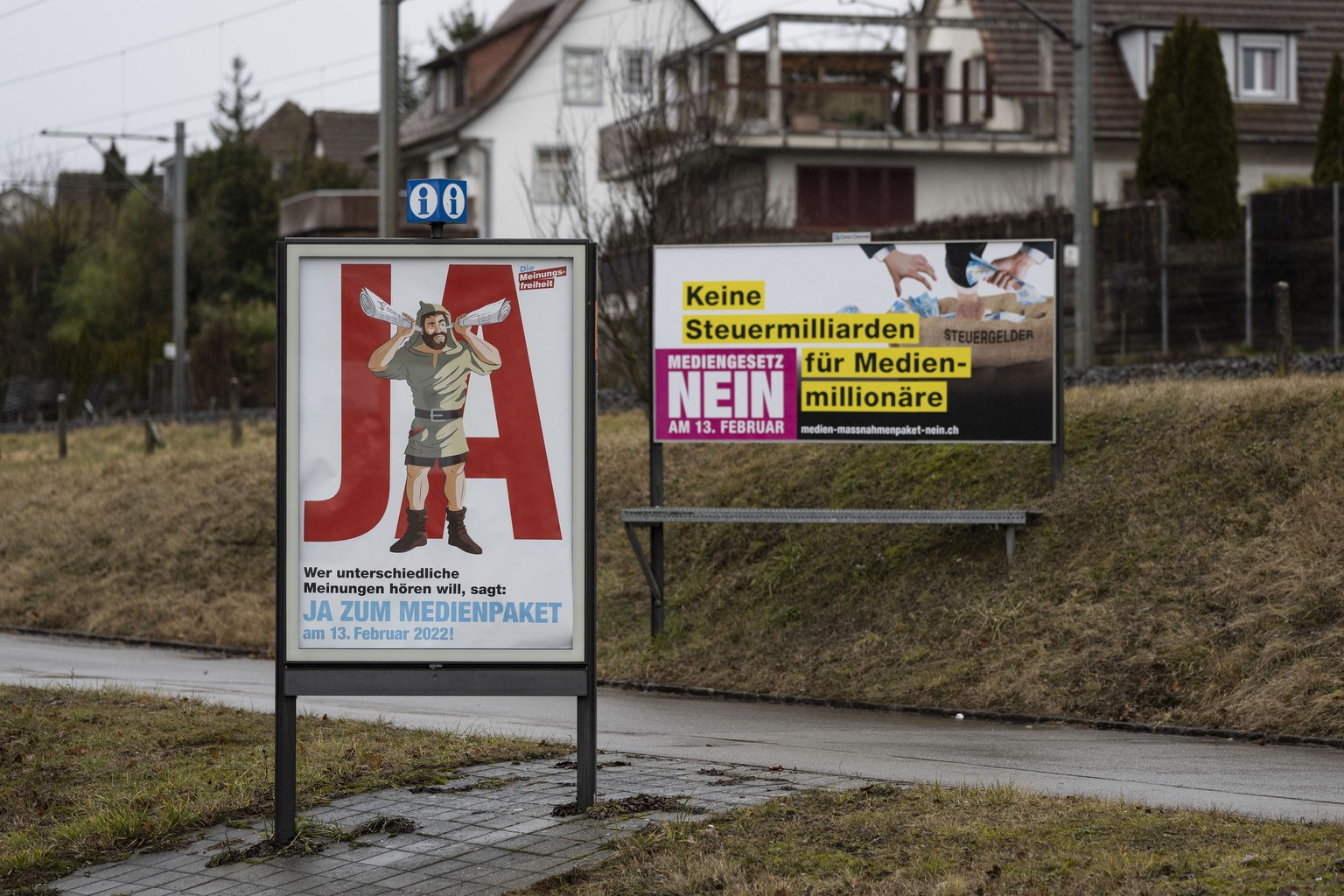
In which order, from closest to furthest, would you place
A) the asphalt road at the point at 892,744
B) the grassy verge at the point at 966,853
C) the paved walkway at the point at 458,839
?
the grassy verge at the point at 966,853, the paved walkway at the point at 458,839, the asphalt road at the point at 892,744

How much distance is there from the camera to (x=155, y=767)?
28.9ft

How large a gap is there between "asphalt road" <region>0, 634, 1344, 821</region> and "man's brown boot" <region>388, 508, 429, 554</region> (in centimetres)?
148

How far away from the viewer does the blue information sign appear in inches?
295

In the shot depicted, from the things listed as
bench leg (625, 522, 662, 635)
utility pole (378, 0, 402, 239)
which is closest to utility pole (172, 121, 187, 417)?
utility pole (378, 0, 402, 239)

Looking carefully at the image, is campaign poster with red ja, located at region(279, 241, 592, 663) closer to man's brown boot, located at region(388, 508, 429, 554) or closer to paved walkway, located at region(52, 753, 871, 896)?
man's brown boot, located at region(388, 508, 429, 554)

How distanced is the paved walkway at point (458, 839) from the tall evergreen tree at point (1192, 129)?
2457 centimetres

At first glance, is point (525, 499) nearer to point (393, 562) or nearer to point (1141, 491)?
point (393, 562)

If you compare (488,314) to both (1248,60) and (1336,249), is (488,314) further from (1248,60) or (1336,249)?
(1248,60)

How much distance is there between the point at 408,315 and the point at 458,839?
7.30ft

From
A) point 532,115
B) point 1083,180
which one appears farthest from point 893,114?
point 532,115

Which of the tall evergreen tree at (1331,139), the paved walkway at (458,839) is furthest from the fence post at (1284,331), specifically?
the tall evergreen tree at (1331,139)

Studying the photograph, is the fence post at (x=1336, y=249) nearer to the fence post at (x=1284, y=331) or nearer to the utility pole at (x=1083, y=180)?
the utility pole at (x=1083, y=180)

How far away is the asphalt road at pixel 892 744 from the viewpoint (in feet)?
27.6

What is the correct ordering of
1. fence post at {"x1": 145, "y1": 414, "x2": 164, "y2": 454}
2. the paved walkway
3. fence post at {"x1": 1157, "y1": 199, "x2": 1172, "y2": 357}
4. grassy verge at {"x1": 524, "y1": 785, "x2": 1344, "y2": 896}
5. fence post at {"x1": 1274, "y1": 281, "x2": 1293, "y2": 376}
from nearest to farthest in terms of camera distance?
grassy verge at {"x1": 524, "y1": 785, "x2": 1344, "y2": 896}, the paved walkway, fence post at {"x1": 1274, "y1": 281, "x2": 1293, "y2": 376}, fence post at {"x1": 1157, "y1": 199, "x2": 1172, "y2": 357}, fence post at {"x1": 145, "y1": 414, "x2": 164, "y2": 454}
